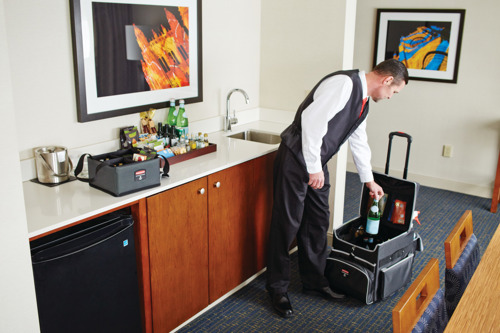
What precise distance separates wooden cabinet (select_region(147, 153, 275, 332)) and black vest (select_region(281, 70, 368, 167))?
0.32 metres

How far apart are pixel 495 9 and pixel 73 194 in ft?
13.0

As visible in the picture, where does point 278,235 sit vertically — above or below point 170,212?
below

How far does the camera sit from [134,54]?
8.75 feet

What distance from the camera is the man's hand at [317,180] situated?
8.40 feet

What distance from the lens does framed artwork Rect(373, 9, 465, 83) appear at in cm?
458

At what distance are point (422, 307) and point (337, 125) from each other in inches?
48.1

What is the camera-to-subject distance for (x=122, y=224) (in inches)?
84.0

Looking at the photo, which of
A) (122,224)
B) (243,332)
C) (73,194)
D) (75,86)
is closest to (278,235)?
(243,332)

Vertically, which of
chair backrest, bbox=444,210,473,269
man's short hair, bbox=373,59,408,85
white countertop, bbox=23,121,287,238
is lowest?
chair backrest, bbox=444,210,473,269

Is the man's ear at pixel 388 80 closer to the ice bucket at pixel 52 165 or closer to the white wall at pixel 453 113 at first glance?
the ice bucket at pixel 52 165

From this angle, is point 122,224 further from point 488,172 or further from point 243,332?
point 488,172

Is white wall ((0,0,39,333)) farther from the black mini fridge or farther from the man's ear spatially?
the man's ear

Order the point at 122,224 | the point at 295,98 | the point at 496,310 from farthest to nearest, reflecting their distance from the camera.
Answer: the point at 295,98, the point at 122,224, the point at 496,310

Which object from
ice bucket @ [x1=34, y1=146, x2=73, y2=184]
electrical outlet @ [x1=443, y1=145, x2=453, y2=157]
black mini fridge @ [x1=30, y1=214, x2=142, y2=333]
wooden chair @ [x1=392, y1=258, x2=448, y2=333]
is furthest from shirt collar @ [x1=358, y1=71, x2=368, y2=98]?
electrical outlet @ [x1=443, y1=145, x2=453, y2=157]
